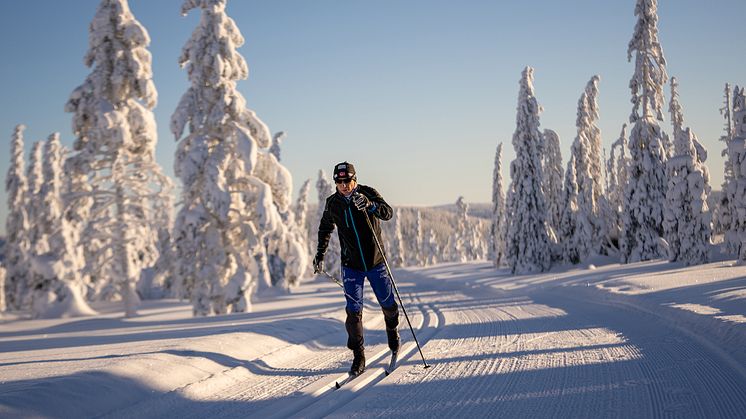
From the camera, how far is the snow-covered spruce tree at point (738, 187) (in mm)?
22141

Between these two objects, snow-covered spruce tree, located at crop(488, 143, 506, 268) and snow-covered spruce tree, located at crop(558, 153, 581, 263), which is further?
snow-covered spruce tree, located at crop(488, 143, 506, 268)

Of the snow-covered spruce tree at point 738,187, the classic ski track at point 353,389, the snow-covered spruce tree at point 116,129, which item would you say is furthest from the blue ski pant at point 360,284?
the snow-covered spruce tree at point 738,187

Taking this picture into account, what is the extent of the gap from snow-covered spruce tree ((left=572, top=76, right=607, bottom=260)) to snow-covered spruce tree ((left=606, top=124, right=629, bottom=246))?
112 centimetres

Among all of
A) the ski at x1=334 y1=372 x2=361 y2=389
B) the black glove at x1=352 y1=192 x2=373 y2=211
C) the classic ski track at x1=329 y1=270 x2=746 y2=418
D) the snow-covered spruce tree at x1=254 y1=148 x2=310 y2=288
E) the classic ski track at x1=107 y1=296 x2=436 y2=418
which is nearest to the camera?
the classic ski track at x1=329 y1=270 x2=746 y2=418

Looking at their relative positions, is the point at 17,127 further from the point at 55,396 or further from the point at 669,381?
the point at 669,381

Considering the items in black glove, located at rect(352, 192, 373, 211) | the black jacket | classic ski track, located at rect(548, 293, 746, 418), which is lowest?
classic ski track, located at rect(548, 293, 746, 418)

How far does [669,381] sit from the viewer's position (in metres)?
4.38

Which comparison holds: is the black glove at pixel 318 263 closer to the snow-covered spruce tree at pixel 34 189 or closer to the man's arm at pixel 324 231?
the man's arm at pixel 324 231

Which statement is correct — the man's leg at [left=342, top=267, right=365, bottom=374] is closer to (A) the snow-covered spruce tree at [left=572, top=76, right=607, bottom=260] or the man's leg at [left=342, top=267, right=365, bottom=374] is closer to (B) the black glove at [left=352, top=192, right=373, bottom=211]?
(B) the black glove at [left=352, top=192, right=373, bottom=211]

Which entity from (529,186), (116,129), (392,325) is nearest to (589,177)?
(529,186)

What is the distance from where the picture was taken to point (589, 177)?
135 feet

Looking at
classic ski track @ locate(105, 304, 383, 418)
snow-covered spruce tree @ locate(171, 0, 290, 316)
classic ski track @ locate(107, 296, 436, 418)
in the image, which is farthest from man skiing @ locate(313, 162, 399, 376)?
snow-covered spruce tree @ locate(171, 0, 290, 316)

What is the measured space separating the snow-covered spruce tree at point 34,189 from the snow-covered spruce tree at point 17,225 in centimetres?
57

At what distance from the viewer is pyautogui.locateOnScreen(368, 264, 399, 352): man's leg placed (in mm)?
6016
